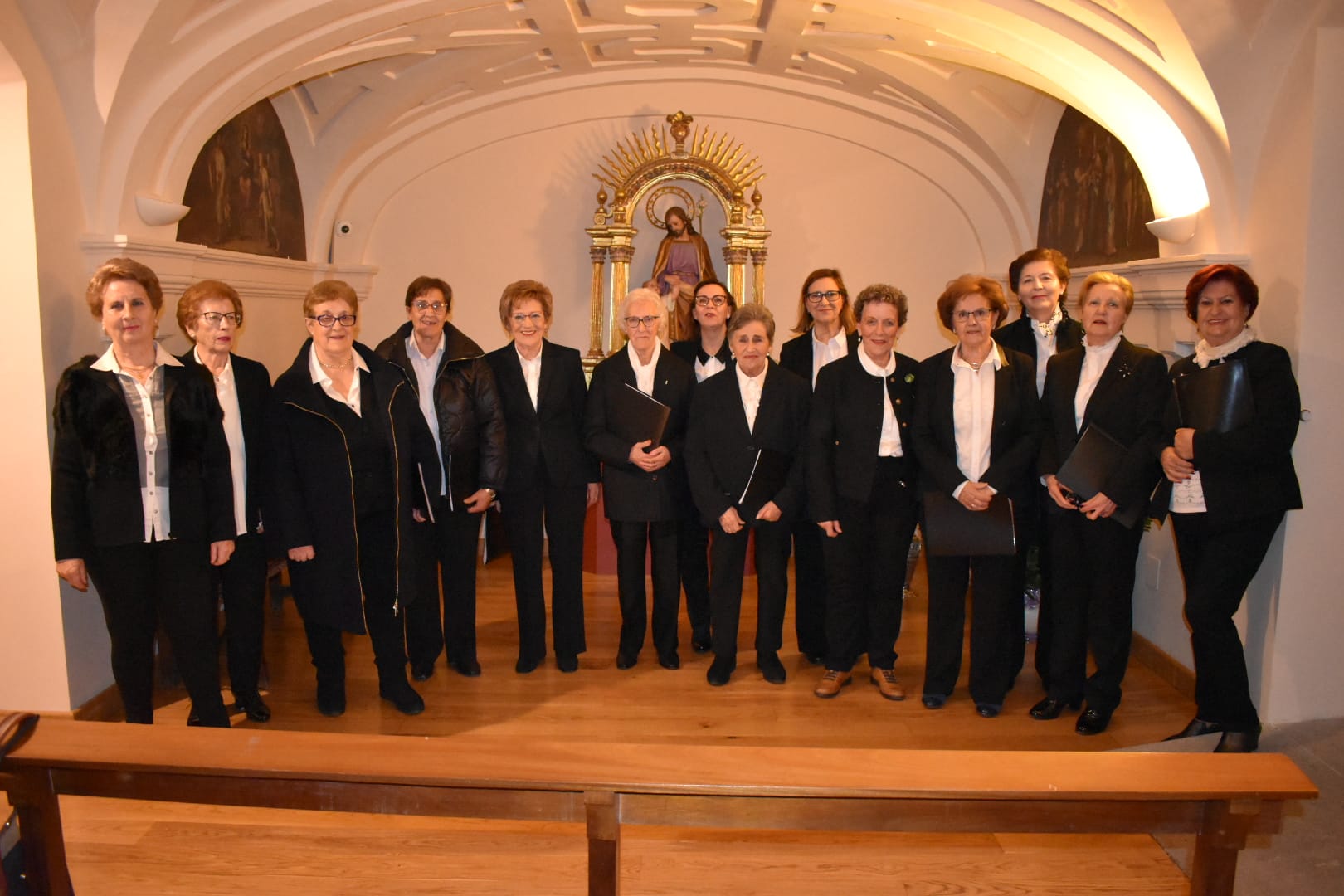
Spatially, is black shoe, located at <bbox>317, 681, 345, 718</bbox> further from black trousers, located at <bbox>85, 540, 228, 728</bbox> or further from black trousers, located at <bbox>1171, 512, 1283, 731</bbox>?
black trousers, located at <bbox>1171, 512, 1283, 731</bbox>

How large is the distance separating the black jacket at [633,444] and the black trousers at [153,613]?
5.14 feet

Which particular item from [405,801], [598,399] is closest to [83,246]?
[598,399]

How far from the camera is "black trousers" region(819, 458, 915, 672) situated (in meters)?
3.89

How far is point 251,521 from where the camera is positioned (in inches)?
143

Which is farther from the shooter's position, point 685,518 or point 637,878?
point 685,518

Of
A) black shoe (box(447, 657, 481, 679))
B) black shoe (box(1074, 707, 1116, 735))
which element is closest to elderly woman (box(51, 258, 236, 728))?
black shoe (box(447, 657, 481, 679))

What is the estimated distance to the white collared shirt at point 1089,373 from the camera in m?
→ 3.61

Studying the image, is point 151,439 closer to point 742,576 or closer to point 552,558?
point 552,558

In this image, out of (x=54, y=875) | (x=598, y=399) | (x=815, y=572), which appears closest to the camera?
(x=54, y=875)

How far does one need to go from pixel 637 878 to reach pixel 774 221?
547cm

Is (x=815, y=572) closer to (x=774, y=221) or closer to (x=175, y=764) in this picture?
(x=175, y=764)

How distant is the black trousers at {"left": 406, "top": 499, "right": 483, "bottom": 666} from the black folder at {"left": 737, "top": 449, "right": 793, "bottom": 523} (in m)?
1.15

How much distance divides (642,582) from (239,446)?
177 centimetres

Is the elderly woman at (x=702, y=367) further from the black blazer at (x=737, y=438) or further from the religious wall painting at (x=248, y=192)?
the religious wall painting at (x=248, y=192)
